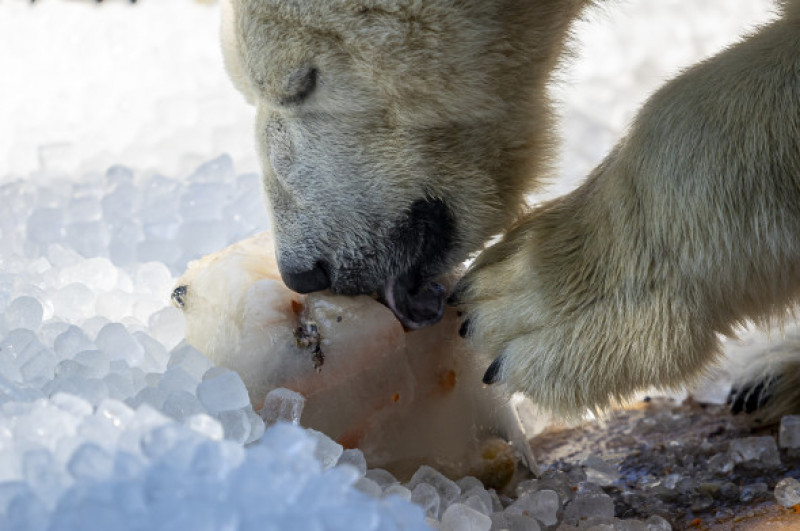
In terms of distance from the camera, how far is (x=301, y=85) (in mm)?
1121

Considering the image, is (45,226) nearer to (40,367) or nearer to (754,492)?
(40,367)

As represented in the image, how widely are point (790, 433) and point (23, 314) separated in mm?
965

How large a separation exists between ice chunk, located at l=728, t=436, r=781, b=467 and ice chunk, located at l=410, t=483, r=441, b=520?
46 centimetres

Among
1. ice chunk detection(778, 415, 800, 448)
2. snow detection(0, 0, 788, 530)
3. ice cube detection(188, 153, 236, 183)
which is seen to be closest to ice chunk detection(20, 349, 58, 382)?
snow detection(0, 0, 788, 530)

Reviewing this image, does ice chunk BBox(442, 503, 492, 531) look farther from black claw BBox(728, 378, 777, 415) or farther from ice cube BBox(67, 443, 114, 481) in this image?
black claw BBox(728, 378, 777, 415)

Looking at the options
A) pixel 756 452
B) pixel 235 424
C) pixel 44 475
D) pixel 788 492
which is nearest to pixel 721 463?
pixel 756 452

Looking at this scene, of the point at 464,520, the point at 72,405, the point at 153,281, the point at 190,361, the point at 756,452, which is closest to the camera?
the point at 72,405

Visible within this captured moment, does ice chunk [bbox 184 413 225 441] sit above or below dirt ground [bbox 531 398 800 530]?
above

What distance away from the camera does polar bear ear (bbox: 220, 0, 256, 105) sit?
47.2 inches

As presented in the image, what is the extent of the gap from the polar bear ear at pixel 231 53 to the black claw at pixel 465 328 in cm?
38

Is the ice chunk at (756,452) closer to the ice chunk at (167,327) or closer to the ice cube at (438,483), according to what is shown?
the ice cube at (438,483)

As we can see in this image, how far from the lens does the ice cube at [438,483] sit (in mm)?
1057

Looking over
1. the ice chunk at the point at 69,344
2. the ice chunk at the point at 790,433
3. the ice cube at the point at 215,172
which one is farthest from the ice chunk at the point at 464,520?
the ice cube at the point at 215,172

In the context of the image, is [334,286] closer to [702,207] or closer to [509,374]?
[509,374]
